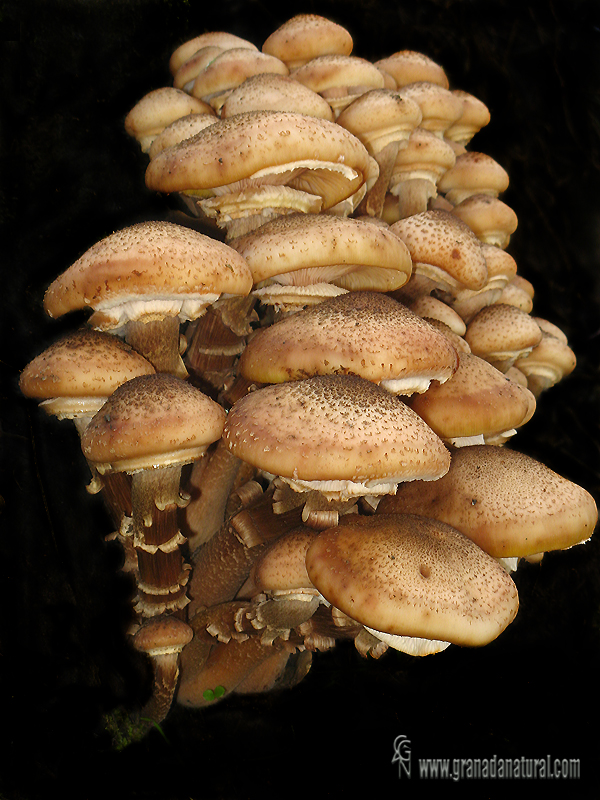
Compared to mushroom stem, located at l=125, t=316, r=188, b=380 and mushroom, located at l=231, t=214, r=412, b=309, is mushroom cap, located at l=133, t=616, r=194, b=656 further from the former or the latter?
mushroom, located at l=231, t=214, r=412, b=309

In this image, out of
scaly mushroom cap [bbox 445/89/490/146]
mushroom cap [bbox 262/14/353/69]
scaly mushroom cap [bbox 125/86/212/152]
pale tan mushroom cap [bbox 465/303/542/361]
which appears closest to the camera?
scaly mushroom cap [bbox 125/86/212/152]

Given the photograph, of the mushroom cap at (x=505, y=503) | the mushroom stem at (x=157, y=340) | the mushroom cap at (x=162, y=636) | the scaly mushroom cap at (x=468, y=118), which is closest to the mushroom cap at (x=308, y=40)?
the scaly mushroom cap at (x=468, y=118)

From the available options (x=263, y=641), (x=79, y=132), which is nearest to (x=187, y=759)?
(x=263, y=641)

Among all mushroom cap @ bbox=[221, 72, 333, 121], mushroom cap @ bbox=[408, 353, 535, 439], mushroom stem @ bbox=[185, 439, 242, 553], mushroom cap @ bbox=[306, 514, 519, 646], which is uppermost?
mushroom cap @ bbox=[221, 72, 333, 121]

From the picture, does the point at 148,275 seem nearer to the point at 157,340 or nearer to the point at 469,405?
the point at 157,340

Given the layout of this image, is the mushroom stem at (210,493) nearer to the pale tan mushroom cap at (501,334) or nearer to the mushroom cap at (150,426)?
the mushroom cap at (150,426)

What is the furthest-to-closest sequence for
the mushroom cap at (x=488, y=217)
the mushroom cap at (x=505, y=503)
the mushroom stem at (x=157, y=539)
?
1. the mushroom cap at (x=488, y=217)
2. the mushroom stem at (x=157, y=539)
3. the mushroom cap at (x=505, y=503)

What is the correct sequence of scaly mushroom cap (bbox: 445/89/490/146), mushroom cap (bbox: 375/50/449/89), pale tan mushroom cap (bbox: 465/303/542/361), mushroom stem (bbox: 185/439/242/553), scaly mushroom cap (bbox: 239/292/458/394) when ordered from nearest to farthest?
scaly mushroom cap (bbox: 239/292/458/394), mushroom stem (bbox: 185/439/242/553), pale tan mushroom cap (bbox: 465/303/542/361), mushroom cap (bbox: 375/50/449/89), scaly mushroom cap (bbox: 445/89/490/146)

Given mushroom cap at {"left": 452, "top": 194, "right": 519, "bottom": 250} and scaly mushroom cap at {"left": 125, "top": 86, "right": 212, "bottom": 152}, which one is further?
mushroom cap at {"left": 452, "top": 194, "right": 519, "bottom": 250}

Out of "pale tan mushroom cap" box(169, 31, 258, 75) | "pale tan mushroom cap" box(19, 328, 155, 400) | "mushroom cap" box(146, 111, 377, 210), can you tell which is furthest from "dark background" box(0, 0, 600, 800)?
"mushroom cap" box(146, 111, 377, 210)
